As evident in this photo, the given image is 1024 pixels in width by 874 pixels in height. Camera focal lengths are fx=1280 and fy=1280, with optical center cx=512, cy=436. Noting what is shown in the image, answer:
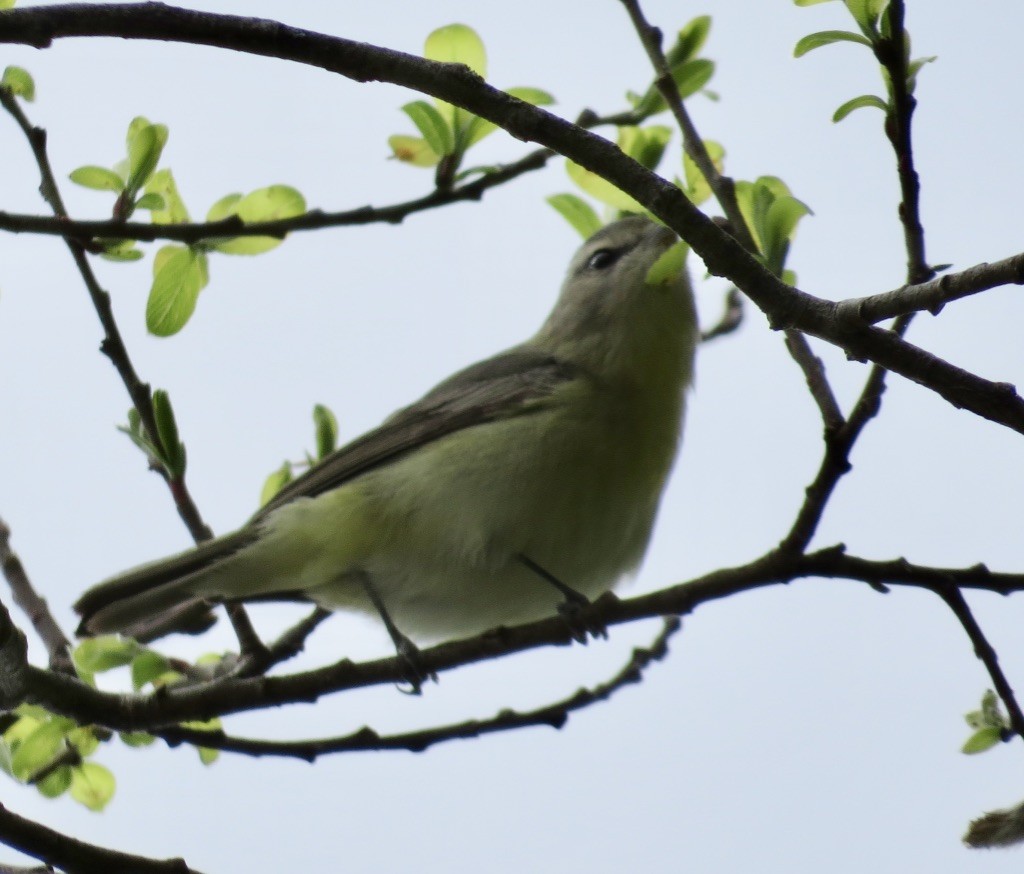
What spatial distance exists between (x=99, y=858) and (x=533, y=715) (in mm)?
1019

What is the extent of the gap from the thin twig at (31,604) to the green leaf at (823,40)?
2.08 meters

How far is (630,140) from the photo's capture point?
2824 mm

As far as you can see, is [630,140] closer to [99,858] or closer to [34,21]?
[34,21]

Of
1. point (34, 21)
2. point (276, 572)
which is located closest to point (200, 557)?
point (276, 572)

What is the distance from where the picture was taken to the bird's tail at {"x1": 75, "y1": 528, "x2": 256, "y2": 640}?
141 inches

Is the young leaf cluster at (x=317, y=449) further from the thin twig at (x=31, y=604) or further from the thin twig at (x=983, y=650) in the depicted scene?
the thin twig at (x=983, y=650)

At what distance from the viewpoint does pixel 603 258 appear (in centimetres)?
509

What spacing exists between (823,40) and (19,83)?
154cm

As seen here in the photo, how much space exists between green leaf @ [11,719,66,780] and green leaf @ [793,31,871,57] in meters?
1.96

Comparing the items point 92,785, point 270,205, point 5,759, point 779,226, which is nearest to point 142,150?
point 270,205

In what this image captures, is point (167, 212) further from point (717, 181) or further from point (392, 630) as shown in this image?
point (392, 630)

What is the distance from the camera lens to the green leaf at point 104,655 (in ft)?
9.66

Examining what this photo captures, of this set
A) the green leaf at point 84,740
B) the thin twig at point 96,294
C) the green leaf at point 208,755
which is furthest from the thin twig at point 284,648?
the thin twig at point 96,294

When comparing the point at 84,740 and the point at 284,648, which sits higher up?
the point at 284,648
